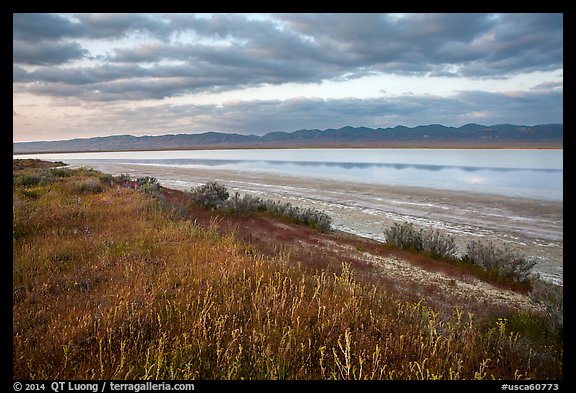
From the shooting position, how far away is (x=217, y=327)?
13.6 feet

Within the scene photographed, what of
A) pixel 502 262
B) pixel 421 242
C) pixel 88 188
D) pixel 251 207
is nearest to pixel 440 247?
pixel 421 242

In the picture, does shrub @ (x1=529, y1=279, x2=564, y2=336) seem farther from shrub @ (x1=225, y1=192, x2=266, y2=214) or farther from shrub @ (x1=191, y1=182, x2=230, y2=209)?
shrub @ (x1=191, y1=182, x2=230, y2=209)

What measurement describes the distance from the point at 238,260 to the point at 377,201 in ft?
66.8

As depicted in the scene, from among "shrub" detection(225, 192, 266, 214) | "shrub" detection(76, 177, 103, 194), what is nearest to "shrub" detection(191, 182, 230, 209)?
Result: "shrub" detection(225, 192, 266, 214)

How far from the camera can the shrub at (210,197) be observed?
19.4 meters

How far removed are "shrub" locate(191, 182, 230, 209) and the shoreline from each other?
619cm

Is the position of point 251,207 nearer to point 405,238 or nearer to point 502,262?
point 405,238

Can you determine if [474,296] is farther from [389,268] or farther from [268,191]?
[268,191]

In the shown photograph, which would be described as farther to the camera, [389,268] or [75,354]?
[389,268]

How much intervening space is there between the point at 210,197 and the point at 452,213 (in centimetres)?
1531
